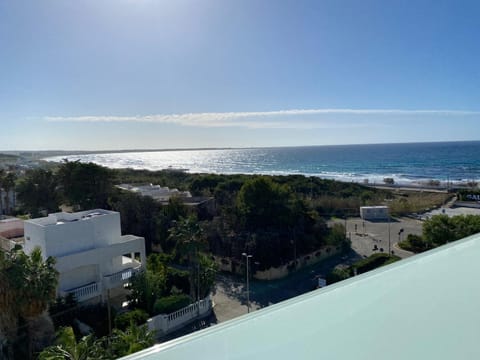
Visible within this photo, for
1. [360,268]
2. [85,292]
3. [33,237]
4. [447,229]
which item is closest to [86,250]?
[85,292]

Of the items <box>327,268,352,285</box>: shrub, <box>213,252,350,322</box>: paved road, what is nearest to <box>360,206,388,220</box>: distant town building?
<box>213,252,350,322</box>: paved road

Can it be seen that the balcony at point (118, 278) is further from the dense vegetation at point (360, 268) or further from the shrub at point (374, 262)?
the shrub at point (374, 262)

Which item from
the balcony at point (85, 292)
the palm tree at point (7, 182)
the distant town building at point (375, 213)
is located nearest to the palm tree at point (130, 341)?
the balcony at point (85, 292)

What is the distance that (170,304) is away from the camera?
7824 mm

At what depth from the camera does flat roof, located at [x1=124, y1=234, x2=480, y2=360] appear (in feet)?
2.25

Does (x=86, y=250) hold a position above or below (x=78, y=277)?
above

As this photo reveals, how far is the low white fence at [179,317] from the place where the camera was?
7387 mm

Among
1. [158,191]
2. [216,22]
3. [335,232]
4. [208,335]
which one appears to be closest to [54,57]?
[216,22]

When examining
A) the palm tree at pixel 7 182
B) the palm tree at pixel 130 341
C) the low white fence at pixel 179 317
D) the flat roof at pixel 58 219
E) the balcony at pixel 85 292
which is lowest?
the low white fence at pixel 179 317

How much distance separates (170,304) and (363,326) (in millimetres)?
7634

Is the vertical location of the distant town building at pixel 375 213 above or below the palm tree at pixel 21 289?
below

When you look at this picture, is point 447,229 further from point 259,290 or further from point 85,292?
point 85,292

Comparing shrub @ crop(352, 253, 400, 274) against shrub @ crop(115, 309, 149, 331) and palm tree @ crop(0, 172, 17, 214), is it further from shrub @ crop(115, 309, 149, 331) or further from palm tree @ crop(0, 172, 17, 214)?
palm tree @ crop(0, 172, 17, 214)

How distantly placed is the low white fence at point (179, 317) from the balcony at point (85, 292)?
167cm
